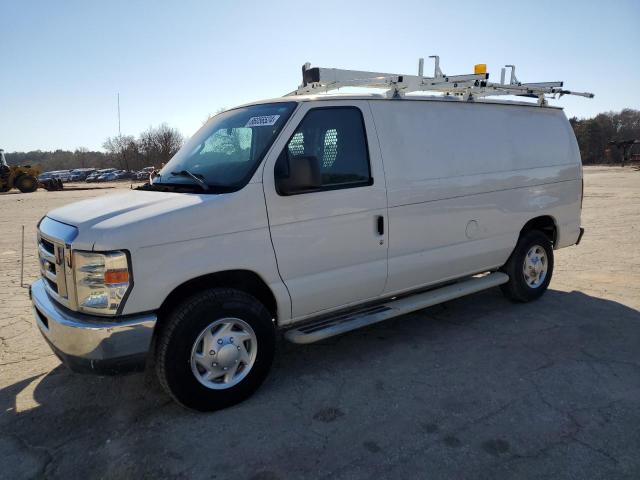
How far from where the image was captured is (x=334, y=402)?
351 centimetres

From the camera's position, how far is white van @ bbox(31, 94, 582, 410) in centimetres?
303

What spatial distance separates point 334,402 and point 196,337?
1.11 metres

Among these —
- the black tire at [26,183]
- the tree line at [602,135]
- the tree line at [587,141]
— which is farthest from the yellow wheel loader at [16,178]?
the tree line at [602,135]

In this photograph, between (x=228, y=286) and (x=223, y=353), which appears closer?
(x=223, y=353)

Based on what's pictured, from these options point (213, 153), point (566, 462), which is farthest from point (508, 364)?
point (213, 153)

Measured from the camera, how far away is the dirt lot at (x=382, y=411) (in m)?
2.81

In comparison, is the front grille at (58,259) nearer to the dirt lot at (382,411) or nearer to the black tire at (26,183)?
the dirt lot at (382,411)

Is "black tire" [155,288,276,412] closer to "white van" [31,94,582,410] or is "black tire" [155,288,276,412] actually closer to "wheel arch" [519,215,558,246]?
"white van" [31,94,582,410]

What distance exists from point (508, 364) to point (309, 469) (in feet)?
6.91

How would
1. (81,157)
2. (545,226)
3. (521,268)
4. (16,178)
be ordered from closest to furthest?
1. (521,268)
2. (545,226)
3. (16,178)
4. (81,157)

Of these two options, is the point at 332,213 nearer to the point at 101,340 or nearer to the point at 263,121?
the point at 263,121

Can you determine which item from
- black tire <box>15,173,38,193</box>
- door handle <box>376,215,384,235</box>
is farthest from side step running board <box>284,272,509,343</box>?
black tire <box>15,173,38,193</box>

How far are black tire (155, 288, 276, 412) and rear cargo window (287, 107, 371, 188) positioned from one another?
114cm

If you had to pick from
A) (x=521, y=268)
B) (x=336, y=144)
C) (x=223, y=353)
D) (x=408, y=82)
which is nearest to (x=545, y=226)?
(x=521, y=268)
